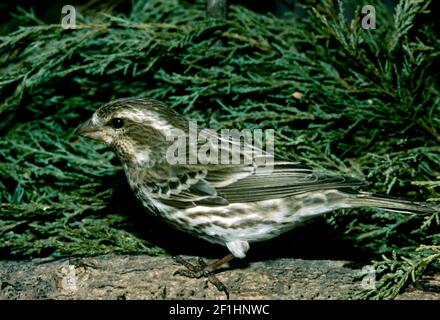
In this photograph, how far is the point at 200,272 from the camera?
13.2 ft

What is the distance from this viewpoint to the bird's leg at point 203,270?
3.89 m

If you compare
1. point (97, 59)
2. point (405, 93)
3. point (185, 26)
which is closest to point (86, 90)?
point (97, 59)

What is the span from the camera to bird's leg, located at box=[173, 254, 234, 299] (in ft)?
12.8

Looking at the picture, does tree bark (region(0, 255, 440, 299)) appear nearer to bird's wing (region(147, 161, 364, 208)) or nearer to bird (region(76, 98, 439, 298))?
bird (region(76, 98, 439, 298))

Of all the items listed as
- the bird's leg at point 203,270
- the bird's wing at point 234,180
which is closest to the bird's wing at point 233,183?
the bird's wing at point 234,180

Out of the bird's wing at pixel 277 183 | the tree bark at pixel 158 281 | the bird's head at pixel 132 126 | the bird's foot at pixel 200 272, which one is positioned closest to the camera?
the tree bark at pixel 158 281

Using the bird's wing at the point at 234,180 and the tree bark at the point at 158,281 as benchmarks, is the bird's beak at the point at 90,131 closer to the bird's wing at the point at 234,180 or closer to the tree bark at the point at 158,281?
the bird's wing at the point at 234,180

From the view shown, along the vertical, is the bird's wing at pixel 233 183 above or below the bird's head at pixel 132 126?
below

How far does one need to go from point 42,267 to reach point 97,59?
5.67 ft

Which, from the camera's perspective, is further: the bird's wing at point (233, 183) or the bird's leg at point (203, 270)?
the bird's wing at point (233, 183)

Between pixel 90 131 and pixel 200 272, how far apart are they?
1237 mm

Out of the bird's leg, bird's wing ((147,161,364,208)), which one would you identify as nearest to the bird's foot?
the bird's leg

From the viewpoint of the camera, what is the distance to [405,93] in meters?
4.61

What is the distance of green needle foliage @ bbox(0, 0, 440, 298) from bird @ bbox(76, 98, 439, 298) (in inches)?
13.2
